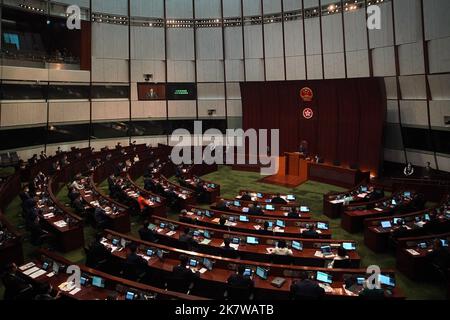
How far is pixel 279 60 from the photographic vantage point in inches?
749

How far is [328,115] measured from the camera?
1669 centimetres

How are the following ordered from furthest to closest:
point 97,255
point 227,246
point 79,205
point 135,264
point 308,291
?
point 79,205, point 227,246, point 97,255, point 135,264, point 308,291

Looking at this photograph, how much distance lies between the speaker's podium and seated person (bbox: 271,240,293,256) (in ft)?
Result: 25.7

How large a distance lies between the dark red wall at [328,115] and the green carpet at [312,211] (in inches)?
88.5

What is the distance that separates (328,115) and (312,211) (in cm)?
639

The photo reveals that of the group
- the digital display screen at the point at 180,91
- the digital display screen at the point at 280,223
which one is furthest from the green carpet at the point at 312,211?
the digital display screen at the point at 180,91

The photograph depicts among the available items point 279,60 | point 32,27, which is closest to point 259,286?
point 279,60

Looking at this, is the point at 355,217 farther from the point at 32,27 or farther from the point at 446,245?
the point at 32,27

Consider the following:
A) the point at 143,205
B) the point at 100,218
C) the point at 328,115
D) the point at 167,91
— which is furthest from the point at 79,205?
the point at 167,91

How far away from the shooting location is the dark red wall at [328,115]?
49.1 feet

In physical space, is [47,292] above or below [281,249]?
below

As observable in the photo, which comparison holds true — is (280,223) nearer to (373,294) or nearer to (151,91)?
(373,294)

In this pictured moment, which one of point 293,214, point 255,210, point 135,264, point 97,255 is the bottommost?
point 135,264
